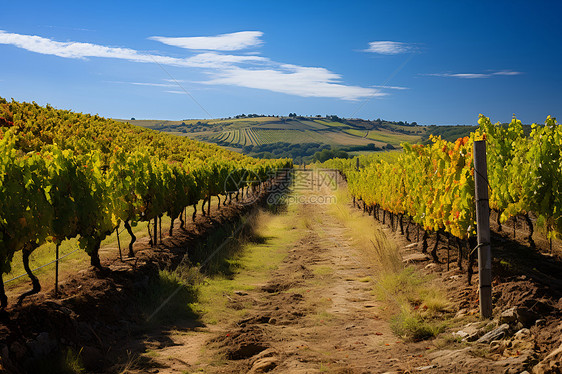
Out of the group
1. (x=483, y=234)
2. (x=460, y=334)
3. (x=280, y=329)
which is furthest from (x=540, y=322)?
(x=280, y=329)

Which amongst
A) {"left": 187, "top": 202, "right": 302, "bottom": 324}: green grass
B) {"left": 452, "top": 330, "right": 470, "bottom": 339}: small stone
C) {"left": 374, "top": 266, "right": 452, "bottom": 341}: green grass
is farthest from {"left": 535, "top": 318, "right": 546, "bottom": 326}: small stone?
{"left": 187, "top": 202, "right": 302, "bottom": 324}: green grass

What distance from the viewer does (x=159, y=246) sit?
12008 mm

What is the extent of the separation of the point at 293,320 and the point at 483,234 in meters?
3.82

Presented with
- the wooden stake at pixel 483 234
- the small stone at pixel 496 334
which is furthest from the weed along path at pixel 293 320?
the wooden stake at pixel 483 234

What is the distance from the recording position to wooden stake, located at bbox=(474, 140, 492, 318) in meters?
6.91

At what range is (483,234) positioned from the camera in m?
7.14

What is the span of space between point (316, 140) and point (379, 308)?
126942 mm

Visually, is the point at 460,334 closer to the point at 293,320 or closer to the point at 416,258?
the point at 293,320

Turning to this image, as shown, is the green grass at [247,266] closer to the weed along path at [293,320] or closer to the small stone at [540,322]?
the weed along path at [293,320]

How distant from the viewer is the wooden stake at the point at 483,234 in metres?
6.91

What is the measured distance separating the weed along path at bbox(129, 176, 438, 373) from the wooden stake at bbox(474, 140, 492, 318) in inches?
51.6

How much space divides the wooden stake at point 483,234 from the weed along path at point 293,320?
131 centimetres

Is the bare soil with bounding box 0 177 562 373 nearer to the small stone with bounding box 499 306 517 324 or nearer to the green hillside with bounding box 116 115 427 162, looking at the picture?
the small stone with bounding box 499 306 517 324

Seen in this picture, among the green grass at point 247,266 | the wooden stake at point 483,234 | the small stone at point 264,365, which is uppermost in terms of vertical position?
the wooden stake at point 483,234
